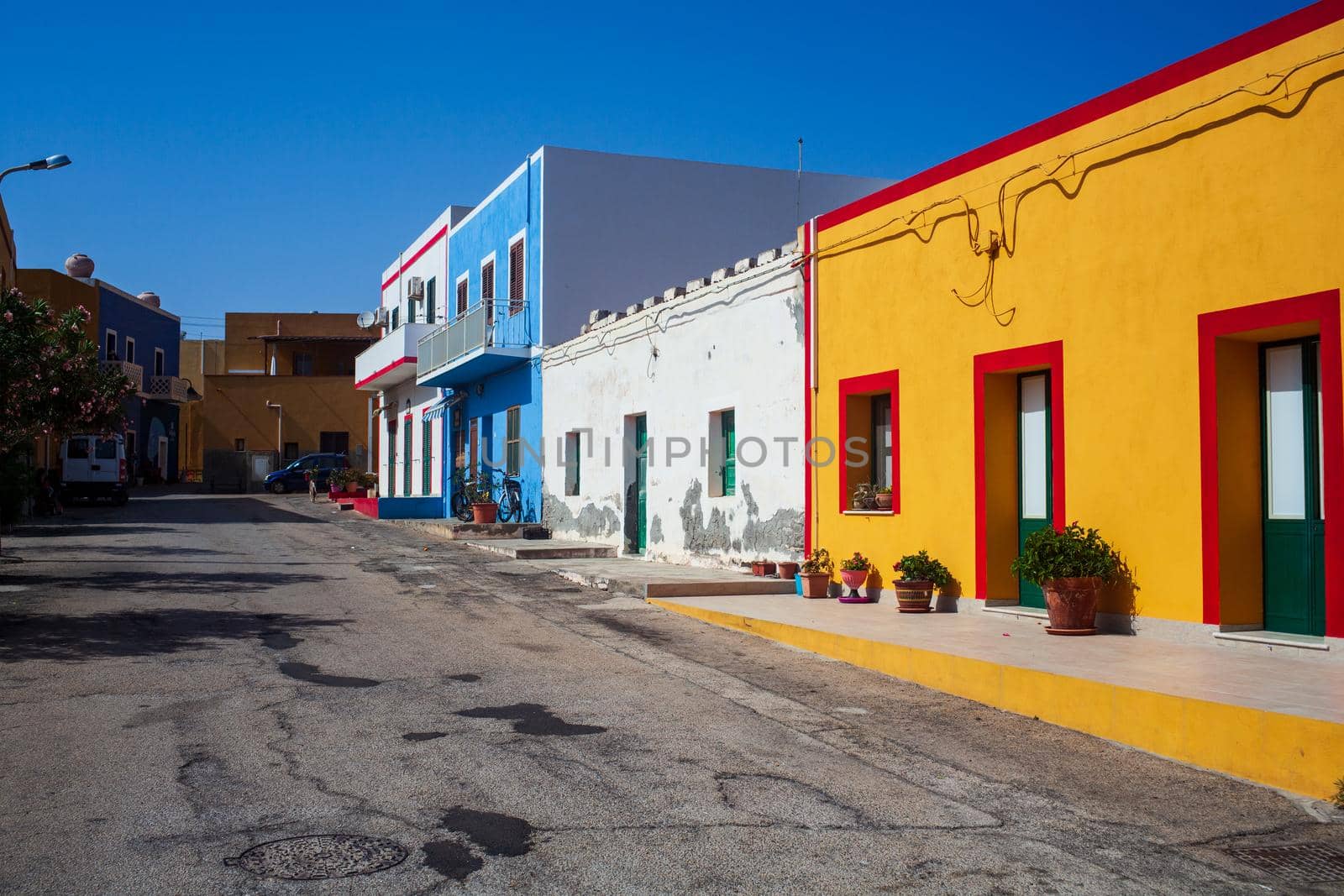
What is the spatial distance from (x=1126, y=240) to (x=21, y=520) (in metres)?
26.1

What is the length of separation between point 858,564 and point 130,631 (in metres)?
7.47

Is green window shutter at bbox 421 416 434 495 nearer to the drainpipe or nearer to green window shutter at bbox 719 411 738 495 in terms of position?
green window shutter at bbox 719 411 738 495

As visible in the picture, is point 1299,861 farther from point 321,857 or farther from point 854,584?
point 854,584

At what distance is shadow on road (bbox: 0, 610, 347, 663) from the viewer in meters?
9.34

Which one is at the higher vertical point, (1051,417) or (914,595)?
(1051,417)

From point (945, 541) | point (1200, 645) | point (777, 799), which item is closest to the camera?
point (777, 799)

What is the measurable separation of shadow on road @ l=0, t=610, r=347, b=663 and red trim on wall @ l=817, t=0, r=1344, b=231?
24.8ft

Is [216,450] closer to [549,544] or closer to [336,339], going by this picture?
[336,339]

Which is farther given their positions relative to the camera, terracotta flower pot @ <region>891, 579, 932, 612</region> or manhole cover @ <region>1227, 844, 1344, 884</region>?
terracotta flower pot @ <region>891, 579, 932, 612</region>

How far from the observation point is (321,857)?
449 cm

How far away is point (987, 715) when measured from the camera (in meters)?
7.66

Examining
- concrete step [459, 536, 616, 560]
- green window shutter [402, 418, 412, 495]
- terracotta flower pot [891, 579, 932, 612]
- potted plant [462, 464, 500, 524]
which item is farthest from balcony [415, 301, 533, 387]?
terracotta flower pot [891, 579, 932, 612]

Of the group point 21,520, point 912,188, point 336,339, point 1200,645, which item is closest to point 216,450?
point 336,339

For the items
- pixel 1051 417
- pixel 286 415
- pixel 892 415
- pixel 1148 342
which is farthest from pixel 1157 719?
pixel 286 415
